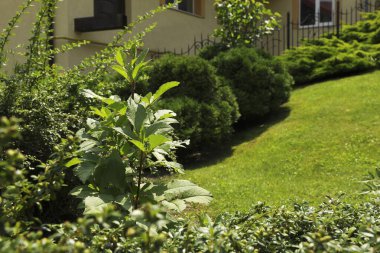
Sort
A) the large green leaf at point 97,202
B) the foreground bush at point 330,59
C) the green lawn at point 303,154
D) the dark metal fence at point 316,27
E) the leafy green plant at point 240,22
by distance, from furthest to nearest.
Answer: the dark metal fence at point 316,27, the foreground bush at point 330,59, the leafy green plant at point 240,22, the green lawn at point 303,154, the large green leaf at point 97,202

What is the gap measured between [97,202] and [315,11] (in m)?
16.3

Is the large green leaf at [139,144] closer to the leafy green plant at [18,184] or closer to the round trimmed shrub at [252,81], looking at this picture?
the leafy green plant at [18,184]

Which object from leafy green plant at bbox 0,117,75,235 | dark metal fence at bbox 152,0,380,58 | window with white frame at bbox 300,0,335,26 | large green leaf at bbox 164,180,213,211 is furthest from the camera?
window with white frame at bbox 300,0,335,26

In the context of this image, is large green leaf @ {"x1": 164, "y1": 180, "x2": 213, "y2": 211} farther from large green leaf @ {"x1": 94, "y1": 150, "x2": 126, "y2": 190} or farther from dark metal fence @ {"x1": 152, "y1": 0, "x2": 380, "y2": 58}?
dark metal fence @ {"x1": 152, "y1": 0, "x2": 380, "y2": 58}

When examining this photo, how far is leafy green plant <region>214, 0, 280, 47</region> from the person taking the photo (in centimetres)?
1139

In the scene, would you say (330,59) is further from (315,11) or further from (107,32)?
(315,11)

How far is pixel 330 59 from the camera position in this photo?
40.2 ft

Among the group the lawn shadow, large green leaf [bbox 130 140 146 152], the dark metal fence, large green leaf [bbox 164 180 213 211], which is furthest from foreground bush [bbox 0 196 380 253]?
the dark metal fence

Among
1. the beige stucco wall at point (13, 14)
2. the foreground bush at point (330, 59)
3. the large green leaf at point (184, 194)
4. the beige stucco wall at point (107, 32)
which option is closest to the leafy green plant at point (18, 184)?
the large green leaf at point (184, 194)

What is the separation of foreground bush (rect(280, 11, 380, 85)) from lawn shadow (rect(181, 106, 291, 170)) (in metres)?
2.03

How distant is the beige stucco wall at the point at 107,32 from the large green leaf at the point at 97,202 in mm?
5683

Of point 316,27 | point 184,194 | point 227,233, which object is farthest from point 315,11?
point 227,233

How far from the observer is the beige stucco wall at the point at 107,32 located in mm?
10781

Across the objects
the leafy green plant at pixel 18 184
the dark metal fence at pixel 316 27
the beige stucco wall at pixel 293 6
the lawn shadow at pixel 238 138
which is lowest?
the lawn shadow at pixel 238 138
